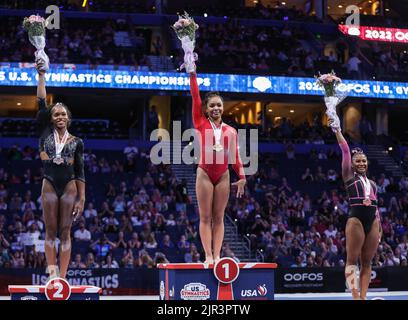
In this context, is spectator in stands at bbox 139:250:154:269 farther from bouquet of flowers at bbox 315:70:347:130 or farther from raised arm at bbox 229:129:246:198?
bouquet of flowers at bbox 315:70:347:130

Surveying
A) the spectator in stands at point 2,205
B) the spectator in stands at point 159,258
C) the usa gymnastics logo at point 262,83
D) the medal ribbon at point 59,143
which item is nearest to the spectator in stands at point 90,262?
the spectator in stands at point 159,258

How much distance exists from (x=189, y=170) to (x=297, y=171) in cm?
401

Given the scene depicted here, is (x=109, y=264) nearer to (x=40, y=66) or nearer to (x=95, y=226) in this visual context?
(x=95, y=226)

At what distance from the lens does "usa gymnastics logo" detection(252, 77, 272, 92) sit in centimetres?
2864

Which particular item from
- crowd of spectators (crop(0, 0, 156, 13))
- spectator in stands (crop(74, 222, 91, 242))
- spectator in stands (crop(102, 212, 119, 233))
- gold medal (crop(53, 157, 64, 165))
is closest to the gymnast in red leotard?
gold medal (crop(53, 157, 64, 165))

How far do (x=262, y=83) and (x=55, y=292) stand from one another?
827 inches

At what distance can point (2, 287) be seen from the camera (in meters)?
18.7

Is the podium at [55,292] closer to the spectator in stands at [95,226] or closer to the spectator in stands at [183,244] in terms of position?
the spectator in stands at [183,244]

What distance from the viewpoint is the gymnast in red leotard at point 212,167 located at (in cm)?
957

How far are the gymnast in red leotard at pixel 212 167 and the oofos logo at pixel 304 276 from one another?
Answer: 1070 centimetres

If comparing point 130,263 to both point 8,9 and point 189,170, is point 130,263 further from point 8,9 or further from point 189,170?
point 8,9

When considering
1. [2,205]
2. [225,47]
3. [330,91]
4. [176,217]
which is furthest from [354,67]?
[330,91]

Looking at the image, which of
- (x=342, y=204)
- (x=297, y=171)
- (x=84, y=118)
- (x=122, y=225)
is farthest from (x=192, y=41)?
(x=84, y=118)

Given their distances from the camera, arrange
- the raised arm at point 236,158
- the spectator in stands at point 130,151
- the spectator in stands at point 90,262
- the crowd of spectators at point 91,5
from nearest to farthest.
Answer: the raised arm at point 236,158 → the spectator in stands at point 90,262 → the spectator in stands at point 130,151 → the crowd of spectators at point 91,5
